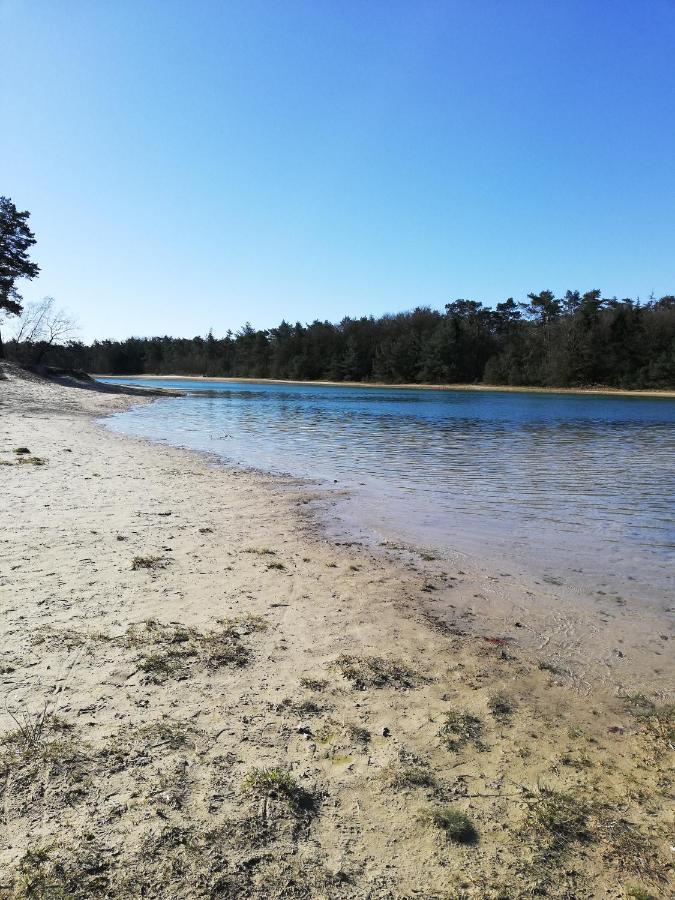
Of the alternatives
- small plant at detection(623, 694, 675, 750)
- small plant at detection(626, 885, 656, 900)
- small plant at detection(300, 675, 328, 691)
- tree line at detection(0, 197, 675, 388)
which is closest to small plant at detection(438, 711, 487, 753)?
small plant at detection(300, 675, 328, 691)

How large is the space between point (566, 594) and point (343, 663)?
9.15 feet

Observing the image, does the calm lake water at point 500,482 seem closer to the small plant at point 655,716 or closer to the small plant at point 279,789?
the small plant at point 655,716

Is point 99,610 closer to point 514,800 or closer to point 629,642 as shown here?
point 514,800

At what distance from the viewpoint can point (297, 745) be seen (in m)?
2.86

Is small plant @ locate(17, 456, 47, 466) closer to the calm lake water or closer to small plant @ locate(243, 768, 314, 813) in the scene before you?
the calm lake water

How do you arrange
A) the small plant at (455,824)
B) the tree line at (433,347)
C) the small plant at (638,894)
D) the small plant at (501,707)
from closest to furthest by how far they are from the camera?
the small plant at (638,894) → the small plant at (455,824) → the small plant at (501,707) → the tree line at (433,347)

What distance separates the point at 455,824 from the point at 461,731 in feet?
2.44

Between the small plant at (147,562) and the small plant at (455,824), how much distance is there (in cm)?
379

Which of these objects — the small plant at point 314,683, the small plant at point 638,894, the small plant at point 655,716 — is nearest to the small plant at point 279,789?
the small plant at point 314,683

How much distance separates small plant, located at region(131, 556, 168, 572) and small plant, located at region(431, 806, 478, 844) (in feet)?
12.4

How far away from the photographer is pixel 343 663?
3.79 meters

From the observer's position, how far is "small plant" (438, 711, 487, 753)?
9.68ft

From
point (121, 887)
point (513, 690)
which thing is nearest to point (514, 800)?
point (513, 690)

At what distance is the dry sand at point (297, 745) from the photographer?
210cm
